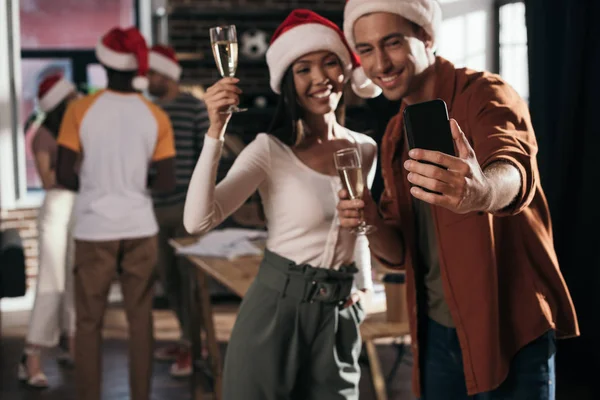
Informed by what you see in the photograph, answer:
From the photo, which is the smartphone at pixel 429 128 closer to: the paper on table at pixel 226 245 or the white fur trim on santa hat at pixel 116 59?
the paper on table at pixel 226 245

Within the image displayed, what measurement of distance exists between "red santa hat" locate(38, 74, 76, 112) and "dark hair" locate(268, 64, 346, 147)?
2.83 meters

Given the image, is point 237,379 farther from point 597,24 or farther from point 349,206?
point 597,24

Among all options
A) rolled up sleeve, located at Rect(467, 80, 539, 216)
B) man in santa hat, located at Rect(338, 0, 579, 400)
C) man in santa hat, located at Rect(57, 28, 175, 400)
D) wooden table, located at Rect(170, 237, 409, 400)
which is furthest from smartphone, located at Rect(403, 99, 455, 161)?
man in santa hat, located at Rect(57, 28, 175, 400)

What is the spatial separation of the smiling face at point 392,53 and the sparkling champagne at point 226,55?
29 cm

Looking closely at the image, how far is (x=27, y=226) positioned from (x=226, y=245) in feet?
10.7

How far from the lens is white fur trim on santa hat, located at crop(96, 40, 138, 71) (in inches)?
144

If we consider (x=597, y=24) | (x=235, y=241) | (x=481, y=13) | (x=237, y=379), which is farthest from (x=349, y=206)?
(x=481, y=13)

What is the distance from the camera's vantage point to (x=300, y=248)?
2.12 m

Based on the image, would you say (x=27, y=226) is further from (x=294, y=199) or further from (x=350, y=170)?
(x=350, y=170)

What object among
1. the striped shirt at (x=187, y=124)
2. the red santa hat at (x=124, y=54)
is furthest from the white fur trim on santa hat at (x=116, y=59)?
the striped shirt at (x=187, y=124)

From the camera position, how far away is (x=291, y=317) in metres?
2.09

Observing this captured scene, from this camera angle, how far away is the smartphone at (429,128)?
4.24 feet

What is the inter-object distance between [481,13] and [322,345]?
13.1 ft

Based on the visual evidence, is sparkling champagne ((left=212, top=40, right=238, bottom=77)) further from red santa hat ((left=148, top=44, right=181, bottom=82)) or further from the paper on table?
red santa hat ((left=148, top=44, right=181, bottom=82))
